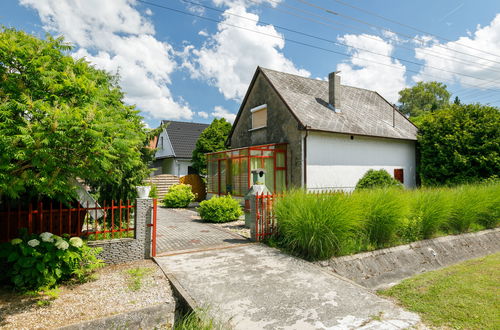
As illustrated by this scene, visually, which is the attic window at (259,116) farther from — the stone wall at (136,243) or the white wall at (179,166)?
the white wall at (179,166)

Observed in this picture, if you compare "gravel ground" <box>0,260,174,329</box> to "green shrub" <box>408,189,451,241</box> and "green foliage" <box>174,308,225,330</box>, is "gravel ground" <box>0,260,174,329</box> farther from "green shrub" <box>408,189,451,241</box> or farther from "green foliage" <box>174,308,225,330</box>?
"green shrub" <box>408,189,451,241</box>

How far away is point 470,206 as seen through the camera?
8.90 meters

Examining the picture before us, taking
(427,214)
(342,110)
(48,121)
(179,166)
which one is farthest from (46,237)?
(179,166)

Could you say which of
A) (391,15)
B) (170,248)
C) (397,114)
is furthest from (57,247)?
(397,114)

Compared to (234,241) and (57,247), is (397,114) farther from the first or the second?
(57,247)

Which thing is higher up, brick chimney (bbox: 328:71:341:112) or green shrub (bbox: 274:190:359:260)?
brick chimney (bbox: 328:71:341:112)

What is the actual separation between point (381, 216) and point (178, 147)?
21620mm

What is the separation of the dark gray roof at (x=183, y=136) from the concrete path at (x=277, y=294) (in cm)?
2053

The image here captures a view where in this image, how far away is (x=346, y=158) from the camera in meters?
13.9

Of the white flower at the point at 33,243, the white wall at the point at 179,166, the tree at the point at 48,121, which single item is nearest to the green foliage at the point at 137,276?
the white flower at the point at 33,243

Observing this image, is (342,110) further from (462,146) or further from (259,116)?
(462,146)

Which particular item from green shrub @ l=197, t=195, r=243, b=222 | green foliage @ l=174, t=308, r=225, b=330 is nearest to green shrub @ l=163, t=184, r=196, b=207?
green shrub @ l=197, t=195, r=243, b=222

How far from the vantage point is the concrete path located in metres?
3.66

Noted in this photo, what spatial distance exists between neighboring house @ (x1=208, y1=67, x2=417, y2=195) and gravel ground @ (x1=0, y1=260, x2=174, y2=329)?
8.87 meters
